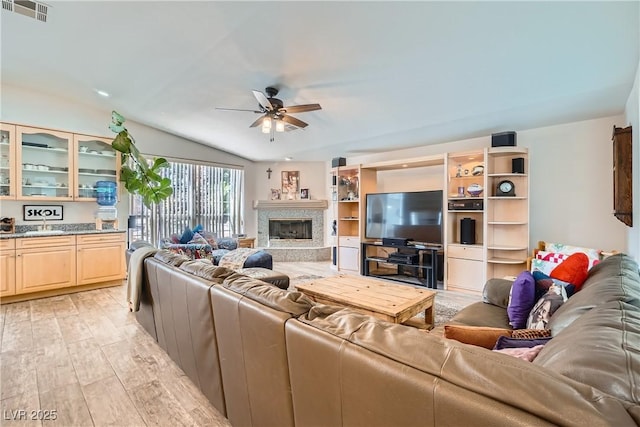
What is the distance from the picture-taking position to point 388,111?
13.1 ft

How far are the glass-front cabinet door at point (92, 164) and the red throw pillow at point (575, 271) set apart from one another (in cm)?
605

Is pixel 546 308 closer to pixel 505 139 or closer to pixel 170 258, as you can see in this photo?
→ pixel 170 258

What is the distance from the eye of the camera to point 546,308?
1.77 metres

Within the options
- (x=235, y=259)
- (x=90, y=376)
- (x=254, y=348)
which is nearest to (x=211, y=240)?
(x=235, y=259)

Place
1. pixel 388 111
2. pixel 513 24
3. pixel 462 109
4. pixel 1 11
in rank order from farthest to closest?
pixel 388 111 < pixel 462 109 < pixel 1 11 < pixel 513 24

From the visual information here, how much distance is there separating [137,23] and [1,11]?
121cm

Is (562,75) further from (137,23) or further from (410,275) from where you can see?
(137,23)

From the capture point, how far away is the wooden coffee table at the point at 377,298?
2493mm

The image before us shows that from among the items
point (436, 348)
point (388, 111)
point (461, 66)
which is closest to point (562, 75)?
point (461, 66)

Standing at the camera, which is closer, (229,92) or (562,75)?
(562,75)

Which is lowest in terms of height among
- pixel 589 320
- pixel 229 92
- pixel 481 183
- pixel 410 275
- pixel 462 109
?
pixel 410 275

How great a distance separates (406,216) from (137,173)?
184 inches

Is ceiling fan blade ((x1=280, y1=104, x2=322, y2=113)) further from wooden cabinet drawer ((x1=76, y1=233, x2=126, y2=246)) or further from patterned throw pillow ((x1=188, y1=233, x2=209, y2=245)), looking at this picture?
wooden cabinet drawer ((x1=76, y1=233, x2=126, y2=246))

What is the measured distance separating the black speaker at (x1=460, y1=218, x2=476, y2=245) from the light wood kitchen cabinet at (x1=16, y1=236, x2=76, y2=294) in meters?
5.77
